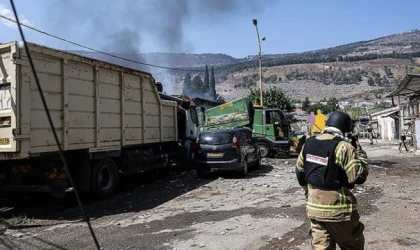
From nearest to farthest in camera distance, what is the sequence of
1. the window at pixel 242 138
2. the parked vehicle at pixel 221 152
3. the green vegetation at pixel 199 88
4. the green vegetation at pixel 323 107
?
the parked vehicle at pixel 221 152
the window at pixel 242 138
the green vegetation at pixel 199 88
the green vegetation at pixel 323 107

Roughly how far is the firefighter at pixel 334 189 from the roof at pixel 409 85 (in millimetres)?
13735

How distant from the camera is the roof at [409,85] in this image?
15.8 meters

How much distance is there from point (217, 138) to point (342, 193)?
8.25 m

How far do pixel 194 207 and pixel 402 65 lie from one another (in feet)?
414

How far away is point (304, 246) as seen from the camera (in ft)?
16.4

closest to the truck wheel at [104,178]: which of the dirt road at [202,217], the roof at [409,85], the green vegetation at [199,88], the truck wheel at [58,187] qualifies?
the dirt road at [202,217]

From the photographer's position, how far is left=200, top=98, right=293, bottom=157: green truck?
58.5 ft

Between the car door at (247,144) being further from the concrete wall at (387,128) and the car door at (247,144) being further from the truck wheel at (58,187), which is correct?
the concrete wall at (387,128)

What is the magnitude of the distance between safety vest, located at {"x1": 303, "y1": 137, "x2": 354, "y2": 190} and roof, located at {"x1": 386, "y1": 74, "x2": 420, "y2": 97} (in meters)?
13.7

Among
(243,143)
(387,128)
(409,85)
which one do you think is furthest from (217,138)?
(387,128)

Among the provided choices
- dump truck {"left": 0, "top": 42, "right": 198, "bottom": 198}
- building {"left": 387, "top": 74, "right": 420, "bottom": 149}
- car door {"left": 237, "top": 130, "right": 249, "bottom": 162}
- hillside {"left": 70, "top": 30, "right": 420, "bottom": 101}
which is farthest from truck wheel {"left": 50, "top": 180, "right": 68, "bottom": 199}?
hillside {"left": 70, "top": 30, "right": 420, "bottom": 101}

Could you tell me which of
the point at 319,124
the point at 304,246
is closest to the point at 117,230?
the point at 304,246

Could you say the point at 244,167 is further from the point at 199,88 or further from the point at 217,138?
the point at 199,88

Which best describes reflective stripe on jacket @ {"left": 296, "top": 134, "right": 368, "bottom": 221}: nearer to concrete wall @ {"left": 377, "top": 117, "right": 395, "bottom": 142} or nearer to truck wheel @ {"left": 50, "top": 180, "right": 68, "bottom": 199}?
truck wheel @ {"left": 50, "top": 180, "right": 68, "bottom": 199}
